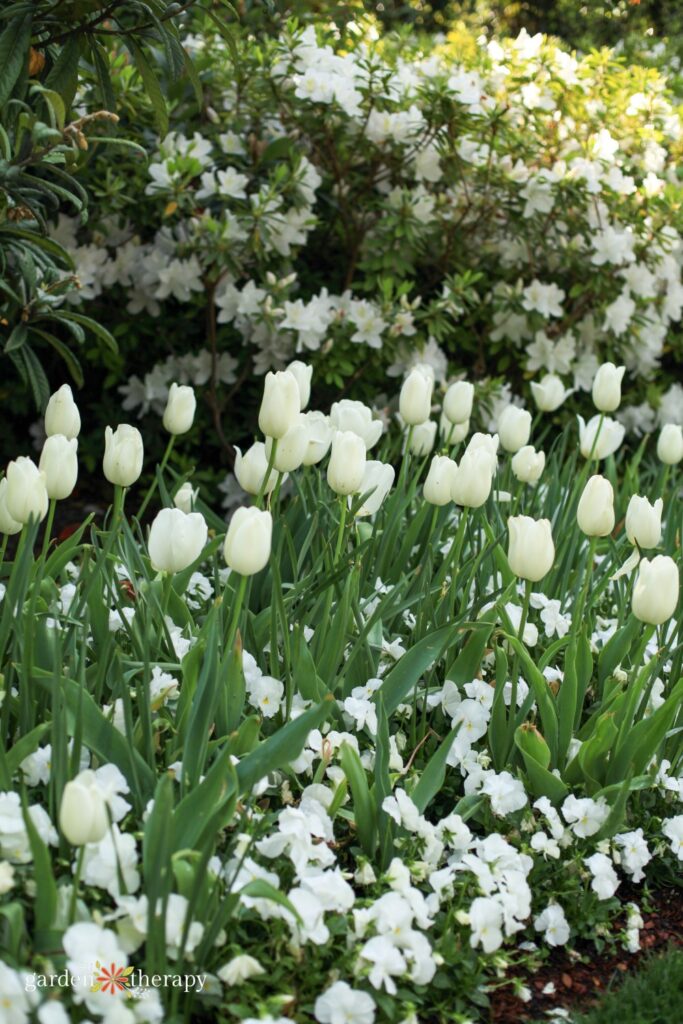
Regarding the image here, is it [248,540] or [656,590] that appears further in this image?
[656,590]

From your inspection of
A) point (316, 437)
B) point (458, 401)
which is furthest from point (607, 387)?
point (316, 437)

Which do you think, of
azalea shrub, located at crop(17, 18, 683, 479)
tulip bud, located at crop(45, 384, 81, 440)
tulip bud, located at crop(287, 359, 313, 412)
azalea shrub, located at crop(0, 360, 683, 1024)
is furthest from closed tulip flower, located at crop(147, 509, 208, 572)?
azalea shrub, located at crop(17, 18, 683, 479)

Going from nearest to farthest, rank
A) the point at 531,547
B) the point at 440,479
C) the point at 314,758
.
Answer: the point at 531,547 < the point at 314,758 < the point at 440,479

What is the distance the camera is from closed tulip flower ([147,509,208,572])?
1996 millimetres

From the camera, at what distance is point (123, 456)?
2240 mm

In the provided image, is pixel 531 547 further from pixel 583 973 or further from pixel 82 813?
pixel 82 813

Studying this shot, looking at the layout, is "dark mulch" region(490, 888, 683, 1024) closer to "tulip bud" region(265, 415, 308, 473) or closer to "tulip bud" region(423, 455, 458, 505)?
"tulip bud" region(423, 455, 458, 505)

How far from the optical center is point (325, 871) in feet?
6.55

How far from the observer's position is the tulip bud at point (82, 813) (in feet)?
4.81

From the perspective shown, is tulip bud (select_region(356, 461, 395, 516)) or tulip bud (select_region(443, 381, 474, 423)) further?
tulip bud (select_region(443, 381, 474, 423))

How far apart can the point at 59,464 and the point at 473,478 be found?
31.1 inches

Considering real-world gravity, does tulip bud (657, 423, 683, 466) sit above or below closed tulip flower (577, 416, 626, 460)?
above

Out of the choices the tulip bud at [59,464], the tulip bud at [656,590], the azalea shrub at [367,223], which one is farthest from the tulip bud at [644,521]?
the azalea shrub at [367,223]

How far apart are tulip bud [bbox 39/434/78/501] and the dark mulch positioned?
1.17 metres
